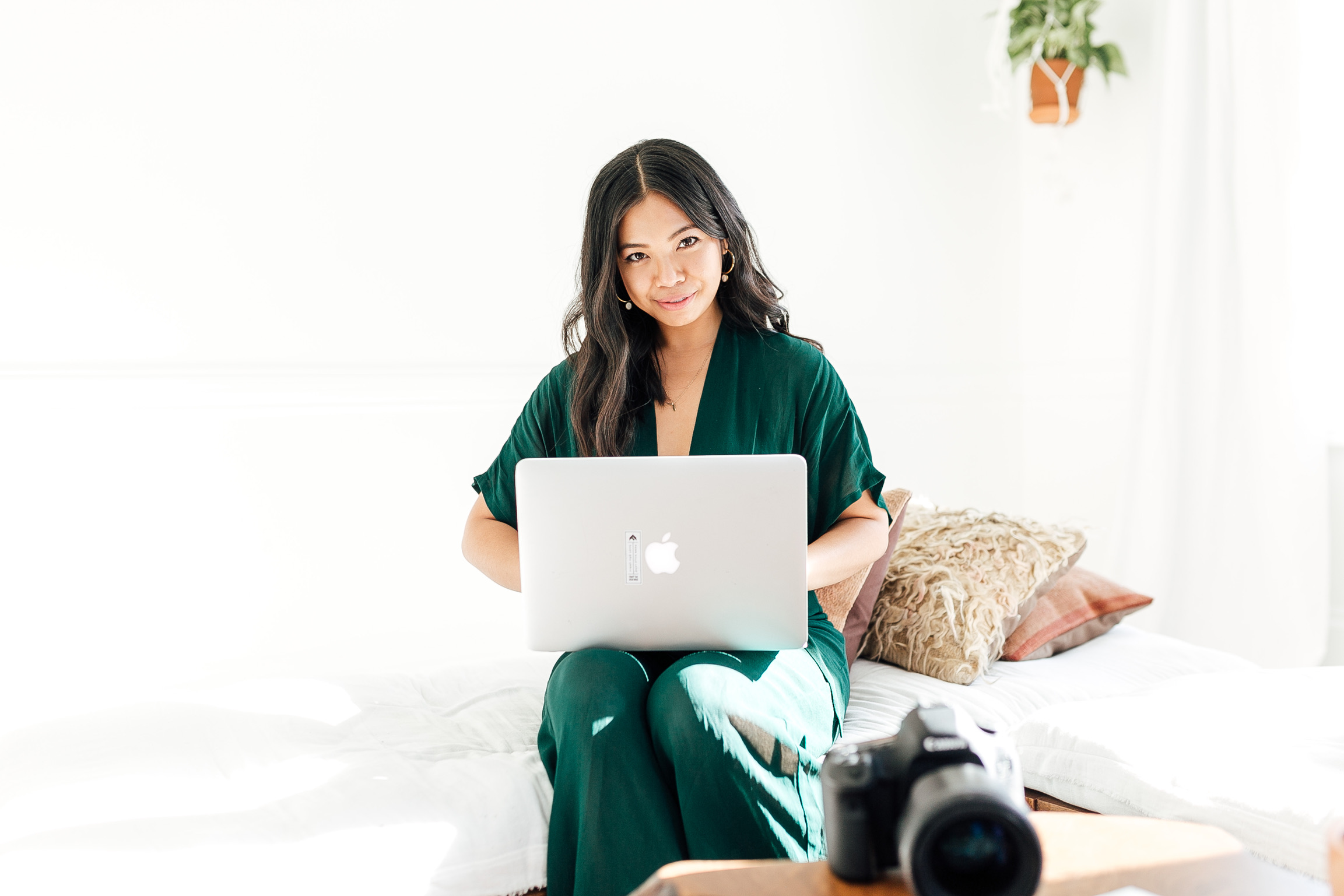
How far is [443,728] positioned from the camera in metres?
1.61

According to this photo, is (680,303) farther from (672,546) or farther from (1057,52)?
(1057,52)

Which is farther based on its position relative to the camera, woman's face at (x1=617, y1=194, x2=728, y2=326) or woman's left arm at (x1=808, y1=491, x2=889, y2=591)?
woman's face at (x1=617, y1=194, x2=728, y2=326)

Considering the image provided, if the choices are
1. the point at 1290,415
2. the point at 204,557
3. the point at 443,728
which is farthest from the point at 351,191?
the point at 1290,415

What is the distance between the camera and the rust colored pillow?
1864mm

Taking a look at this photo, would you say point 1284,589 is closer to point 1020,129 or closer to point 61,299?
point 1020,129

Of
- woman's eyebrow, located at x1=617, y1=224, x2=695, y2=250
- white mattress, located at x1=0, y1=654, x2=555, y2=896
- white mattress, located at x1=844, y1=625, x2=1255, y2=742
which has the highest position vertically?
woman's eyebrow, located at x1=617, y1=224, x2=695, y2=250

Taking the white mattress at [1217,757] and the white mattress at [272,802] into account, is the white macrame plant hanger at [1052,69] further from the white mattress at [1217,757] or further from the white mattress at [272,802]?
the white mattress at [272,802]

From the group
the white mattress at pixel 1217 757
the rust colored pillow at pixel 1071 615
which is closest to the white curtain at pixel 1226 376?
the rust colored pillow at pixel 1071 615

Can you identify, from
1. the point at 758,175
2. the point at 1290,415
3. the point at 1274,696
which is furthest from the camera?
the point at 758,175

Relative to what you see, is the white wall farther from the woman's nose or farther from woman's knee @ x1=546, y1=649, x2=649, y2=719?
woman's knee @ x1=546, y1=649, x2=649, y2=719

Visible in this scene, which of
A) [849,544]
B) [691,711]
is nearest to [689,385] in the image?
[849,544]

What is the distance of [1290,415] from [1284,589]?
43 centimetres

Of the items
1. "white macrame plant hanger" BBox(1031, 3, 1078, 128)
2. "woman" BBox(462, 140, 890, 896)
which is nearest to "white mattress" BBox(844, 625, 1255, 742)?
"woman" BBox(462, 140, 890, 896)

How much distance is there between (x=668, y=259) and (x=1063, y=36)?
1.94 m
